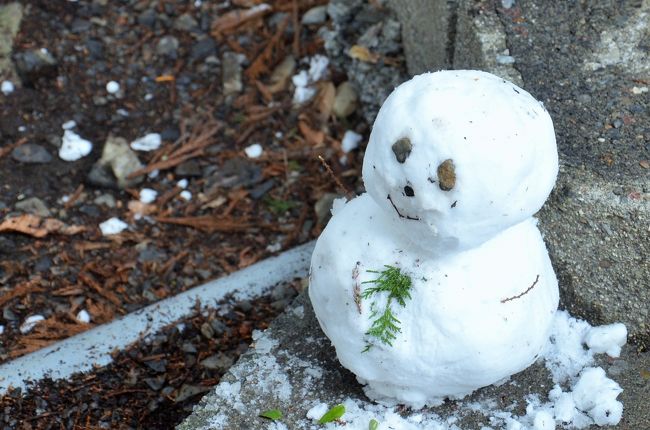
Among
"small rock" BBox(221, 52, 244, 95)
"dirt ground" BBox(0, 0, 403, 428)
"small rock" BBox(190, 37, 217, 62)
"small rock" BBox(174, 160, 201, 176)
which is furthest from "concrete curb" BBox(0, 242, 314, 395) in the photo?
"small rock" BBox(190, 37, 217, 62)

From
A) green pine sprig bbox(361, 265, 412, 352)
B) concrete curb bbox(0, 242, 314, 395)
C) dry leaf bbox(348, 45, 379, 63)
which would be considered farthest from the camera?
dry leaf bbox(348, 45, 379, 63)

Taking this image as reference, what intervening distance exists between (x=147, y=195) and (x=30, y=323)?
27.4 inches

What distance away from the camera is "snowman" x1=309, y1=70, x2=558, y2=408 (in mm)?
1769

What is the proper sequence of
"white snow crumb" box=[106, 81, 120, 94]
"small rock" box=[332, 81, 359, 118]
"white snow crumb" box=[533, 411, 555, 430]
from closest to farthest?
"white snow crumb" box=[533, 411, 555, 430] < "small rock" box=[332, 81, 359, 118] < "white snow crumb" box=[106, 81, 120, 94]

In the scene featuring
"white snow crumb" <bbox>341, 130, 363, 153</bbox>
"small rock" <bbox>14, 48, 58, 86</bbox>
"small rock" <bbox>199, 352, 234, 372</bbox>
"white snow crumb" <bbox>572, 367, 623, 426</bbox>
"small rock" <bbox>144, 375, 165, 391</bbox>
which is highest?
"white snow crumb" <bbox>572, 367, 623, 426</bbox>

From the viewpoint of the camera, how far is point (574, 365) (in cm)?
233

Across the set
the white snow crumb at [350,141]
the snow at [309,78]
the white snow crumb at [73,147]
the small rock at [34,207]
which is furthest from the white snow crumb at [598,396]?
the white snow crumb at [73,147]

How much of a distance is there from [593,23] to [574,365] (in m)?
1.08

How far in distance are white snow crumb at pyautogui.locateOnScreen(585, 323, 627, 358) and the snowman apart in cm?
26

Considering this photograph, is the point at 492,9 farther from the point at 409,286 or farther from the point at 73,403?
the point at 73,403

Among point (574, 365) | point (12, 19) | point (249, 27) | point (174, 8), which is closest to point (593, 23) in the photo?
point (574, 365)

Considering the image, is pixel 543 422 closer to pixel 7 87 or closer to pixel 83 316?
pixel 83 316

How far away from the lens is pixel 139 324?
2.91 m

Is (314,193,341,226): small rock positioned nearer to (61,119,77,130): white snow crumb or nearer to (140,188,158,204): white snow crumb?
(140,188,158,204): white snow crumb
